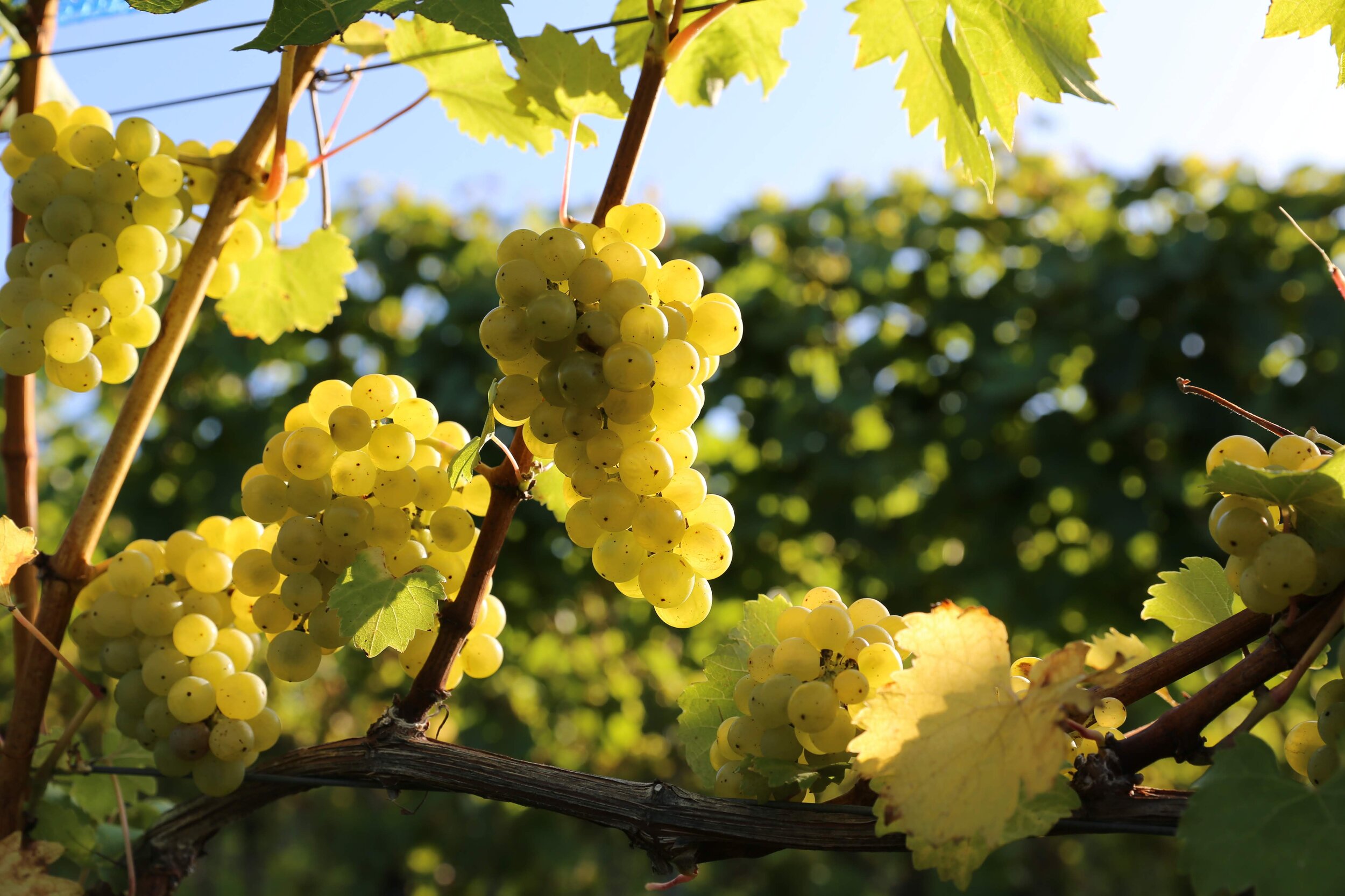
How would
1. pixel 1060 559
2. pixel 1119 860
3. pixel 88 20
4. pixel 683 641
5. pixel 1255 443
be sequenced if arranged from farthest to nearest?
pixel 1119 860
pixel 683 641
pixel 1060 559
pixel 88 20
pixel 1255 443

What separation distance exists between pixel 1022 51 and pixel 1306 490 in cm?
35

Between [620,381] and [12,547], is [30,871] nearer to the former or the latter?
[12,547]

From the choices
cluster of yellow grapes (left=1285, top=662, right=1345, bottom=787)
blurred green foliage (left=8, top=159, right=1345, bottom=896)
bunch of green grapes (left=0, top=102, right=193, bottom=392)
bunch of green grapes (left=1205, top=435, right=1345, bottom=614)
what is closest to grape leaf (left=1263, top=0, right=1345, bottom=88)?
bunch of green grapes (left=1205, top=435, right=1345, bottom=614)

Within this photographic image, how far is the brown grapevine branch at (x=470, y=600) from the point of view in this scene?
1.84 ft

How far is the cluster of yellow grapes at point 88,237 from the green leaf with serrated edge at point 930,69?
461 mm

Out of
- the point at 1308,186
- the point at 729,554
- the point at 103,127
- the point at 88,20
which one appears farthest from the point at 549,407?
the point at 1308,186

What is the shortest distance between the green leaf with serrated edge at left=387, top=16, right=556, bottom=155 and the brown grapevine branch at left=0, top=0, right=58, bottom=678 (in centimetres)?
30

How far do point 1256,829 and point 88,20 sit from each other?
104cm

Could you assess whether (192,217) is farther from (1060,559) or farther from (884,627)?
(1060,559)

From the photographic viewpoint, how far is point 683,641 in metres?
3.50

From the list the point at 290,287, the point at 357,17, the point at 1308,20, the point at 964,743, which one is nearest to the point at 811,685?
the point at 964,743

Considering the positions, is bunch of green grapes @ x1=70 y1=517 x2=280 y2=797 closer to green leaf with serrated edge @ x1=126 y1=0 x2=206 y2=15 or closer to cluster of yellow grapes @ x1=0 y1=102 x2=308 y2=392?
cluster of yellow grapes @ x1=0 y1=102 x2=308 y2=392

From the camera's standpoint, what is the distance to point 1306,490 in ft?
1.38

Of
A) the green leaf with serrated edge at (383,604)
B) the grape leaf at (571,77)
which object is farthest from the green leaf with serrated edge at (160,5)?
the green leaf with serrated edge at (383,604)
